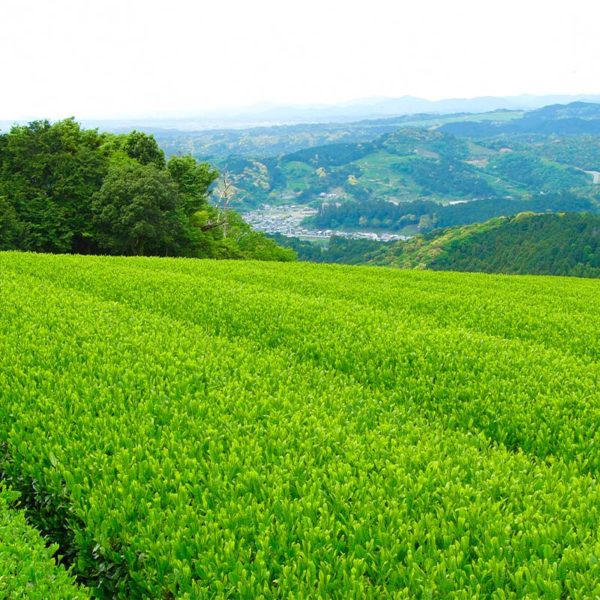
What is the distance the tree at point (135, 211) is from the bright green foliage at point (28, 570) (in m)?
39.9

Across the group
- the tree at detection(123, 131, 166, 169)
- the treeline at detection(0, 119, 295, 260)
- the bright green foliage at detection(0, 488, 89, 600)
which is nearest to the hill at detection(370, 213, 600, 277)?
the tree at detection(123, 131, 166, 169)

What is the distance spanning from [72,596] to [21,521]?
50.0 inches

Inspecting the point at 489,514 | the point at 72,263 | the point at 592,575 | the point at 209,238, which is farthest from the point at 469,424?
the point at 209,238

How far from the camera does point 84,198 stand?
46.7 meters

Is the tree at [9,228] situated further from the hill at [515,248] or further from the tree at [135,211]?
the hill at [515,248]

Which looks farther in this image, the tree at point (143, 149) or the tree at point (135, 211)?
the tree at point (143, 149)

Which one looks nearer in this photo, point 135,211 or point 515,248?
point 135,211

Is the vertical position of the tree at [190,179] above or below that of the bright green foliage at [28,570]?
above

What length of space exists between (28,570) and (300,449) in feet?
9.93

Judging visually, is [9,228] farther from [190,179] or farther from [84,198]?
[190,179]

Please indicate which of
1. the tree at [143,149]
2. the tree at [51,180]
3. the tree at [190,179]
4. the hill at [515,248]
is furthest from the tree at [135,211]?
the hill at [515,248]

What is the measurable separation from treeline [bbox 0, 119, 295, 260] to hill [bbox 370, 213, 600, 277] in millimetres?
124121

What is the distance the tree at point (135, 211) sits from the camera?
43688mm

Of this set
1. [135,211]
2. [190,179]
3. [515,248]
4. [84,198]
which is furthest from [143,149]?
[515,248]
